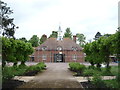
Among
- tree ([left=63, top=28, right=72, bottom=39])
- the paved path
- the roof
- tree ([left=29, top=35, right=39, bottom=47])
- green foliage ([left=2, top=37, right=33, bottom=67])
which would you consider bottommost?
the paved path

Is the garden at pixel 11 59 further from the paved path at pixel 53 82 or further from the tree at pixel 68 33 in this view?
the tree at pixel 68 33

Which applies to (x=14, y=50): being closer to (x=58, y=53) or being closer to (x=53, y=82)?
(x=53, y=82)

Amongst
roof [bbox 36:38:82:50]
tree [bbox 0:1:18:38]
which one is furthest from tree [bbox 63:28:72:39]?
tree [bbox 0:1:18:38]

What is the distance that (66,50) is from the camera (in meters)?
50.8

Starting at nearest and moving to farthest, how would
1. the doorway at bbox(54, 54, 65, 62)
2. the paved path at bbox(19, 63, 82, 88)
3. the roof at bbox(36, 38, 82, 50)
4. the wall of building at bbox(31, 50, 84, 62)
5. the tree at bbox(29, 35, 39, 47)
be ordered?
the paved path at bbox(19, 63, 82, 88) → the wall of building at bbox(31, 50, 84, 62) → the doorway at bbox(54, 54, 65, 62) → the roof at bbox(36, 38, 82, 50) → the tree at bbox(29, 35, 39, 47)

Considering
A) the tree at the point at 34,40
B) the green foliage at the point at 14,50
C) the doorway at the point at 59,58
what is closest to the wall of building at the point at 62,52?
the doorway at the point at 59,58

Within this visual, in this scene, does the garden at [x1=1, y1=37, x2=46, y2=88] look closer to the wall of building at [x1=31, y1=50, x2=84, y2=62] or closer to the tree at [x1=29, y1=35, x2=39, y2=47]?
the wall of building at [x1=31, y1=50, x2=84, y2=62]

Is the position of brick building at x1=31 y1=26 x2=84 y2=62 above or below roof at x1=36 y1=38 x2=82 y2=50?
below

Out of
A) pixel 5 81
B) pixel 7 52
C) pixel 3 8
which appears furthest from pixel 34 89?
pixel 3 8

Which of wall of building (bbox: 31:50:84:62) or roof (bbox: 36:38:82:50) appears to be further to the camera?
roof (bbox: 36:38:82:50)

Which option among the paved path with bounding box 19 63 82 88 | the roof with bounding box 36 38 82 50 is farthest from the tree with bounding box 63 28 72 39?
the paved path with bounding box 19 63 82 88

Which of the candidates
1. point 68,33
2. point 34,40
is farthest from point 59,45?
point 68,33

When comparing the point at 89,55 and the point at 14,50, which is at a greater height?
the point at 14,50

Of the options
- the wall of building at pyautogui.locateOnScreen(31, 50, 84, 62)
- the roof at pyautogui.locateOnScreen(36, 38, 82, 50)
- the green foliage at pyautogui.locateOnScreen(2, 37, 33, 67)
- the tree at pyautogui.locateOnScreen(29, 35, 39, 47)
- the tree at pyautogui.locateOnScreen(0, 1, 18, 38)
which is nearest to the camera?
the green foliage at pyautogui.locateOnScreen(2, 37, 33, 67)
